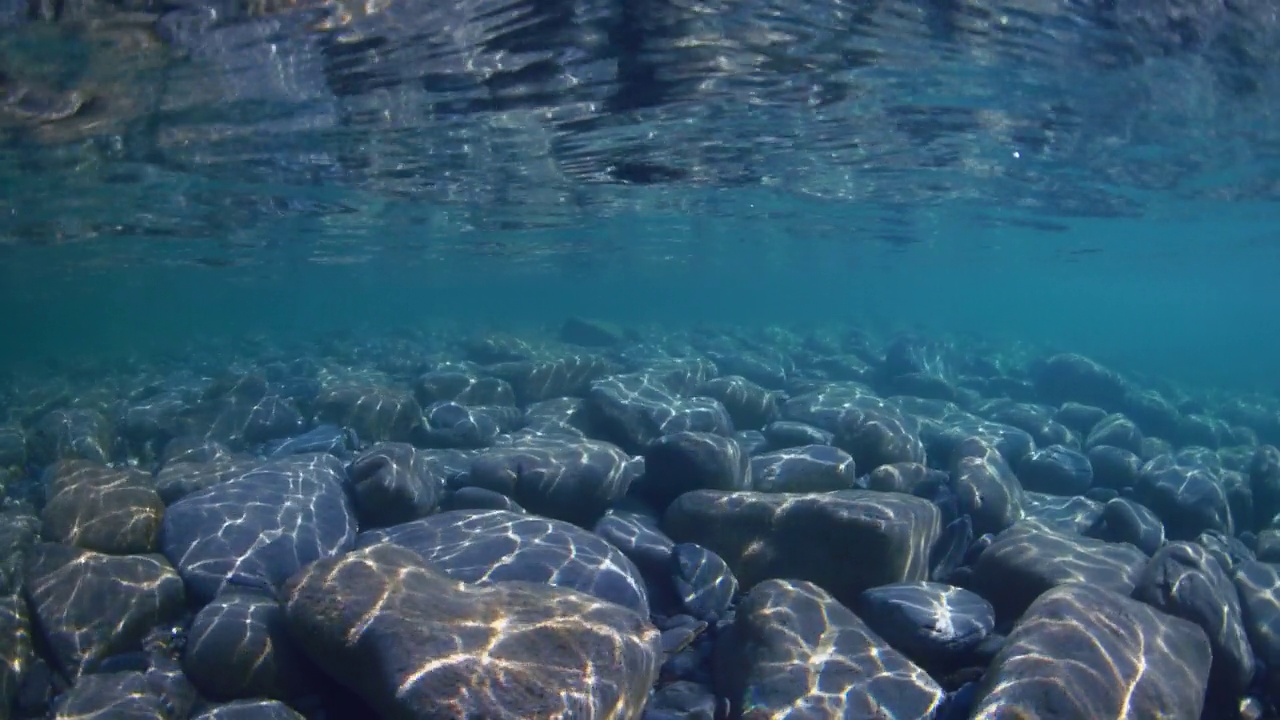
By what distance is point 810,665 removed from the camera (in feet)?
19.5

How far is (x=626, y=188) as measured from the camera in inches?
869

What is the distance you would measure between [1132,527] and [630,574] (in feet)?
22.6

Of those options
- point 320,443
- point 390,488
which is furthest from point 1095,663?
point 320,443

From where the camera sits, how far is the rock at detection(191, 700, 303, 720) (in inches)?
213

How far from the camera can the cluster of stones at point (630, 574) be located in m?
5.41

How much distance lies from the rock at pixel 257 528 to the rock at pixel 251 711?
1.77 m

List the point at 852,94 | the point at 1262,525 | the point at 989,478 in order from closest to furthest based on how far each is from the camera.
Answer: the point at 989,478, the point at 1262,525, the point at 852,94

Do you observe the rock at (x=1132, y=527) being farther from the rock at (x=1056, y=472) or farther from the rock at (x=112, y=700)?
the rock at (x=112, y=700)

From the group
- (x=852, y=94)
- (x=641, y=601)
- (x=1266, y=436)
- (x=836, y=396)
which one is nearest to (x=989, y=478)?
(x=836, y=396)

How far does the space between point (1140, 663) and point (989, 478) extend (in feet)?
15.8

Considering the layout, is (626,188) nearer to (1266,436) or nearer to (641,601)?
(641,601)

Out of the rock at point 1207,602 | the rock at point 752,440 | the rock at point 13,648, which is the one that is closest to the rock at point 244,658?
the rock at point 13,648

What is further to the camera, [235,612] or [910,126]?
[910,126]

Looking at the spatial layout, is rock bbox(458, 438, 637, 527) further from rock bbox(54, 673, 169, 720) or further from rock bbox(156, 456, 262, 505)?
rock bbox(54, 673, 169, 720)
